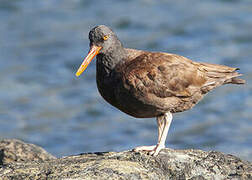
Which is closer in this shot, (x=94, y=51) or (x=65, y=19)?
(x=94, y=51)

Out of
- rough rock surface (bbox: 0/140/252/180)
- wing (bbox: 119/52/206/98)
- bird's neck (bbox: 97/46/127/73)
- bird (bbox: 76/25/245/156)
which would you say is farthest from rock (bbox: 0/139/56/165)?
wing (bbox: 119/52/206/98)

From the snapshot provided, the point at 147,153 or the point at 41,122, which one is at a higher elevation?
the point at 41,122

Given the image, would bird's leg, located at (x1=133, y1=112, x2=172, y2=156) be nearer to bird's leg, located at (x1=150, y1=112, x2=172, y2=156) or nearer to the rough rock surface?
bird's leg, located at (x1=150, y1=112, x2=172, y2=156)

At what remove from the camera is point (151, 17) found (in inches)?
690

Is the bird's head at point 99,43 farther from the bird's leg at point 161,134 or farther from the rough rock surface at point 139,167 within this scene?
the rough rock surface at point 139,167

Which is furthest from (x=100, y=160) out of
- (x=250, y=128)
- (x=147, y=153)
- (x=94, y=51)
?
(x=250, y=128)

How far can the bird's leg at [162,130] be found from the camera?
22.3 ft

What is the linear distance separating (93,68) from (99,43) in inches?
303

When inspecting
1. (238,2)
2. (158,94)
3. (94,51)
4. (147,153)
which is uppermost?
(238,2)

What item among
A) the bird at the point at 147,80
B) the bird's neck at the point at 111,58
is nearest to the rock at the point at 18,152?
the bird at the point at 147,80

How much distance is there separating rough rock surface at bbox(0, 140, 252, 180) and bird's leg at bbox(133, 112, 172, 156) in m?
0.18

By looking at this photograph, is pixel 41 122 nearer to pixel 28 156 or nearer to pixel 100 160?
pixel 28 156

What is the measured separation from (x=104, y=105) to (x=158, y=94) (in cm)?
669

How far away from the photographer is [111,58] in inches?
291
